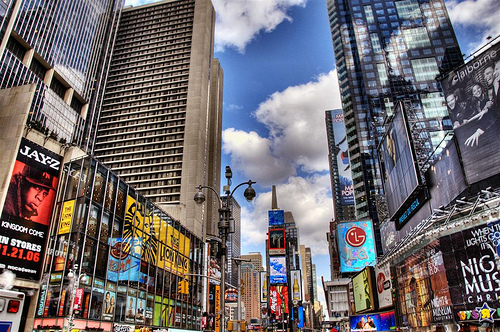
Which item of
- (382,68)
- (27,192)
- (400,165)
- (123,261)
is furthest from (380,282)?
(382,68)

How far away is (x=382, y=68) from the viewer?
397ft

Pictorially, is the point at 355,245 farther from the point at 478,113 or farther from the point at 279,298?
the point at 279,298

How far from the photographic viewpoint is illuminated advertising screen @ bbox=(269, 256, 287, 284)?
350 ft

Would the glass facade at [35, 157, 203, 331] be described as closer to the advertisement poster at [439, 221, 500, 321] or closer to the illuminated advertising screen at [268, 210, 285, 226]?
the advertisement poster at [439, 221, 500, 321]

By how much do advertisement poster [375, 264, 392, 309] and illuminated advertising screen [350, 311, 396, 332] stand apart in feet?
3.72

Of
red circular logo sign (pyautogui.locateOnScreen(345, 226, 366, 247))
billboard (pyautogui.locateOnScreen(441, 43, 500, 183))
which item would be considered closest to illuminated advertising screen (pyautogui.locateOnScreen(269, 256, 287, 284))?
red circular logo sign (pyautogui.locateOnScreen(345, 226, 366, 247))

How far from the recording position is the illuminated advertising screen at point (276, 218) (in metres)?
136

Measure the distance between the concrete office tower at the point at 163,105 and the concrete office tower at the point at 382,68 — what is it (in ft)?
160

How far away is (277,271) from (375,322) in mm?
74674

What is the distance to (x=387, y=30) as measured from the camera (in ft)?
422

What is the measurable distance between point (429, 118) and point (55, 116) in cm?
10326

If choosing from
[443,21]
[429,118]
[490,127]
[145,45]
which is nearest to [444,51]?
[443,21]

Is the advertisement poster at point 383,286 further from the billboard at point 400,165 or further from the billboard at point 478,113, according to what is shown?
the billboard at point 478,113

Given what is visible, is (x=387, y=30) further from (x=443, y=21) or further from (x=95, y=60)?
(x=95, y=60)
